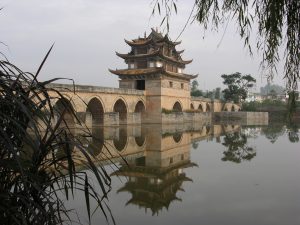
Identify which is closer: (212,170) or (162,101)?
(212,170)

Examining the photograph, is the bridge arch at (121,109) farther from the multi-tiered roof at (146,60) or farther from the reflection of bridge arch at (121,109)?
the multi-tiered roof at (146,60)

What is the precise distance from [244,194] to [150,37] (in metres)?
27.7

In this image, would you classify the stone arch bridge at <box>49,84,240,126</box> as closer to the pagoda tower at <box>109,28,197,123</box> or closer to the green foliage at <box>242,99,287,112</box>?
the pagoda tower at <box>109,28,197,123</box>

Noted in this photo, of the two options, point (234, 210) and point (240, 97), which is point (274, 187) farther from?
point (240, 97)

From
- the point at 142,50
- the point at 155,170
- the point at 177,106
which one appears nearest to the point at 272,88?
the point at 177,106

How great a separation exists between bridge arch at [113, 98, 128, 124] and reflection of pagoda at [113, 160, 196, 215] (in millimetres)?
17991

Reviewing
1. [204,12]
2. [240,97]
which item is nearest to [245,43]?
[204,12]

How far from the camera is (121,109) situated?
2878 cm

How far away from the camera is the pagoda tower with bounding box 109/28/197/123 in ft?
101

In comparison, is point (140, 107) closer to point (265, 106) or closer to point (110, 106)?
point (110, 106)

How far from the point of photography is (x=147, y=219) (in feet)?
17.5

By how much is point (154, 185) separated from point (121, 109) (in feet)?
70.2

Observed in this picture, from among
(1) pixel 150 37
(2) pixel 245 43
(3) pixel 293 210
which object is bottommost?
(3) pixel 293 210

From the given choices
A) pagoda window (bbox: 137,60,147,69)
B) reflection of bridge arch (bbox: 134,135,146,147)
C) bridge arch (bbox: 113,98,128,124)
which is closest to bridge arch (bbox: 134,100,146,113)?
bridge arch (bbox: 113,98,128,124)
